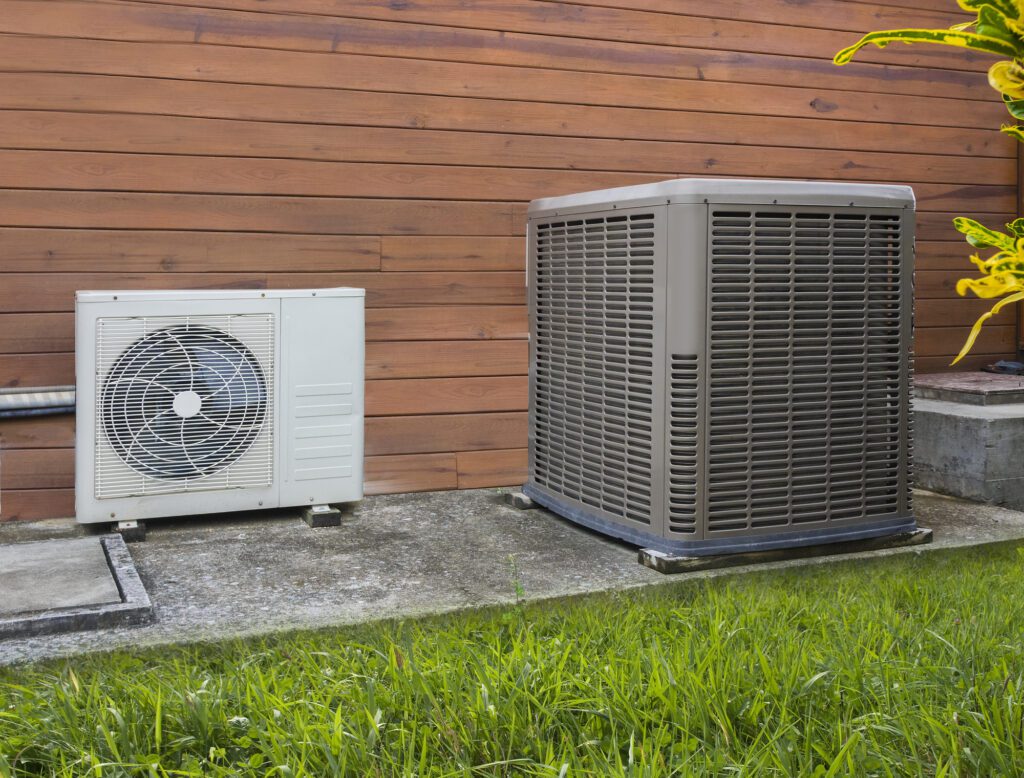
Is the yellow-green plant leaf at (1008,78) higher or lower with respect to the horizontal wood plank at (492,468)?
higher

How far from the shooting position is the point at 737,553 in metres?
2.68

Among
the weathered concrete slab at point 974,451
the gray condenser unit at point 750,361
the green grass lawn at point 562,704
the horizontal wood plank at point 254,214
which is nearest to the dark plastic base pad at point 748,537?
the gray condenser unit at point 750,361

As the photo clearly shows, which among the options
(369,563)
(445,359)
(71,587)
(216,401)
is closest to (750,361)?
(369,563)

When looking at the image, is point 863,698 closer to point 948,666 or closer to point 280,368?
point 948,666

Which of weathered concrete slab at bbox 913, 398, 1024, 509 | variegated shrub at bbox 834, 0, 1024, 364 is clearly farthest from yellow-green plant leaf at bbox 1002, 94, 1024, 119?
weathered concrete slab at bbox 913, 398, 1024, 509

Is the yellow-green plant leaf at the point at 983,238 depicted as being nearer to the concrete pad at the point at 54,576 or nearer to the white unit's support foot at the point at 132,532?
the concrete pad at the point at 54,576

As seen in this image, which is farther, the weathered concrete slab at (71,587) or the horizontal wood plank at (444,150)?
the horizontal wood plank at (444,150)

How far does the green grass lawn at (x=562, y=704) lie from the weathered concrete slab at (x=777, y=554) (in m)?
0.41

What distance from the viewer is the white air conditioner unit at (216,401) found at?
2.84 metres

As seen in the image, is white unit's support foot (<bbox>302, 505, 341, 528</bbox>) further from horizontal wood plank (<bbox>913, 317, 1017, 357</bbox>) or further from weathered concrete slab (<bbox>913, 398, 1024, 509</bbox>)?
horizontal wood plank (<bbox>913, 317, 1017, 357</bbox>)

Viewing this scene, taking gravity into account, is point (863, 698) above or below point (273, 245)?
below

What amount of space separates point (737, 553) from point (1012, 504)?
1343mm

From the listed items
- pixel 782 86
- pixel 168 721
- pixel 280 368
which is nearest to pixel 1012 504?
pixel 782 86

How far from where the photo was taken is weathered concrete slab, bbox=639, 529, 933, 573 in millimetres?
2629
